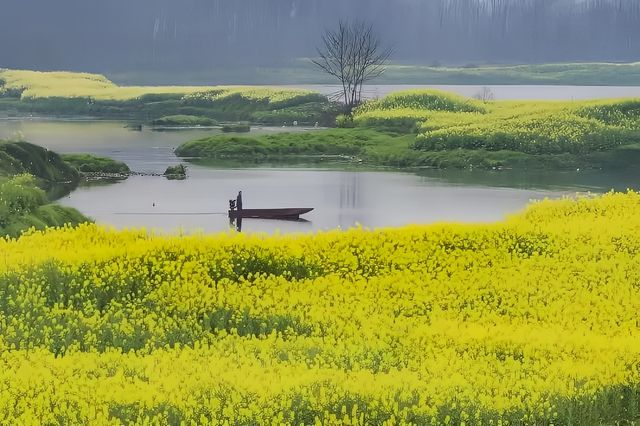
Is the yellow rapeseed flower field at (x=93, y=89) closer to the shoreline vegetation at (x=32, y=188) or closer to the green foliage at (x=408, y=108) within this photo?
the green foliage at (x=408, y=108)

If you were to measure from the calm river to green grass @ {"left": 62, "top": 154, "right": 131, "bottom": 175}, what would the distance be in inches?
53.6

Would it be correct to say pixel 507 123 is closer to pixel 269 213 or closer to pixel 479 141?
pixel 479 141

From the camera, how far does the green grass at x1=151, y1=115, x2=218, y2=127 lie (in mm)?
97812

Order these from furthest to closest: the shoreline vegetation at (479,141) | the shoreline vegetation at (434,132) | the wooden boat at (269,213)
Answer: the shoreline vegetation at (434,132)
the shoreline vegetation at (479,141)
the wooden boat at (269,213)

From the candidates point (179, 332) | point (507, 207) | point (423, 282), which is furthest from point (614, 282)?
point (507, 207)

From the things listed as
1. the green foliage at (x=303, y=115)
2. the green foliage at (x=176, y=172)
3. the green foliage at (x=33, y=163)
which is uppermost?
the green foliage at (x=303, y=115)

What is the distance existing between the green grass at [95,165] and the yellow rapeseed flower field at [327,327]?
95.9 ft

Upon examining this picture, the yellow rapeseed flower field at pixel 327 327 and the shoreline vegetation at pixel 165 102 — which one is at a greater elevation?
the shoreline vegetation at pixel 165 102

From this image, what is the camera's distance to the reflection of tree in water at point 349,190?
41.9m

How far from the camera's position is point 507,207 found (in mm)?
41375

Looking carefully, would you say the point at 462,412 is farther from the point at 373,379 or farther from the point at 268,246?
the point at 268,246

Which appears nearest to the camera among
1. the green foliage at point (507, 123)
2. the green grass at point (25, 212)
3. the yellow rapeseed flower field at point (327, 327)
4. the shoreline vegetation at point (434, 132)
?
the yellow rapeseed flower field at point (327, 327)

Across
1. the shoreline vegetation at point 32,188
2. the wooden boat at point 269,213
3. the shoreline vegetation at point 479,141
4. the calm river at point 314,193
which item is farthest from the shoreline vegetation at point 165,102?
the wooden boat at point 269,213

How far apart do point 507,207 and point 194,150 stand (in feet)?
98.5
